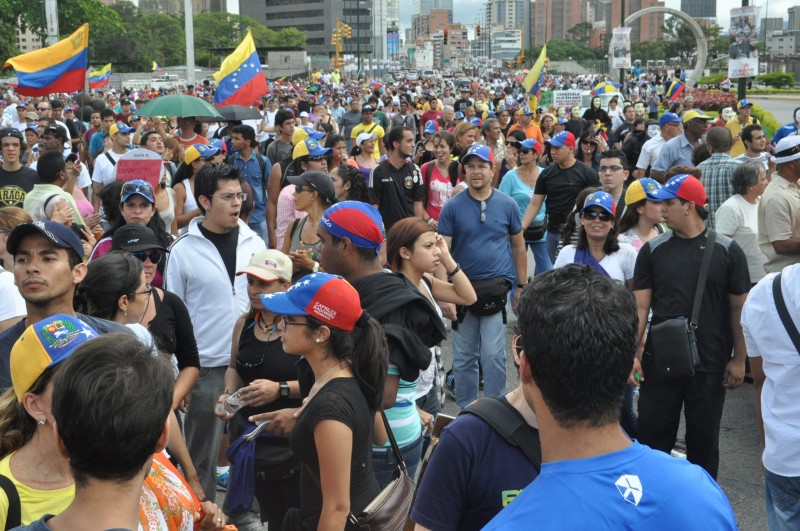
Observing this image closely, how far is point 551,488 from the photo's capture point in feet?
5.86

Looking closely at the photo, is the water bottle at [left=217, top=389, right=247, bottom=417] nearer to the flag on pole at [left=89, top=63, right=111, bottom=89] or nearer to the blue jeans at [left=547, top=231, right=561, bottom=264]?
the blue jeans at [left=547, top=231, right=561, bottom=264]

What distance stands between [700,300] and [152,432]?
372 cm

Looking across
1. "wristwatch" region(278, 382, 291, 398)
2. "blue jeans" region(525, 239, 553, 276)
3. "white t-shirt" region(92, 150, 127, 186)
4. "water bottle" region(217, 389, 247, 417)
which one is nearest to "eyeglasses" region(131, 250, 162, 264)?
"water bottle" region(217, 389, 247, 417)

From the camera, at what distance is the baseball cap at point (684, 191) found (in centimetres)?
501

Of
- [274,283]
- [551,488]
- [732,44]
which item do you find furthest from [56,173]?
[732,44]

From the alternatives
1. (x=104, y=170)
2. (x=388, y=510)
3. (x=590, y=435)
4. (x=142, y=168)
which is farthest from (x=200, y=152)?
(x=590, y=435)

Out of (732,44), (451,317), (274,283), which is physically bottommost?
(451,317)

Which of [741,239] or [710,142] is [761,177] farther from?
[710,142]

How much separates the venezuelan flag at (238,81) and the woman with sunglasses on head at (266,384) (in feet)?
31.0

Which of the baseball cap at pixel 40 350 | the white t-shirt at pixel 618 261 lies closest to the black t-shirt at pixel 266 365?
the baseball cap at pixel 40 350

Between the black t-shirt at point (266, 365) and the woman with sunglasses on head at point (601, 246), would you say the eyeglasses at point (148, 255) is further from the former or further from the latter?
the woman with sunglasses on head at point (601, 246)

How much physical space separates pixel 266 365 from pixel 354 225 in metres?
0.88

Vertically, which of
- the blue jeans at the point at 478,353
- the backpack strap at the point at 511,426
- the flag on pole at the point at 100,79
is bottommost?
the blue jeans at the point at 478,353

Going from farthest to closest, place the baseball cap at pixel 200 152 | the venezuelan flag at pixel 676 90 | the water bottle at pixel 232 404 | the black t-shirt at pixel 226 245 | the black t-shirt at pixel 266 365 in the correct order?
1. the venezuelan flag at pixel 676 90
2. the baseball cap at pixel 200 152
3. the black t-shirt at pixel 226 245
4. the black t-shirt at pixel 266 365
5. the water bottle at pixel 232 404
